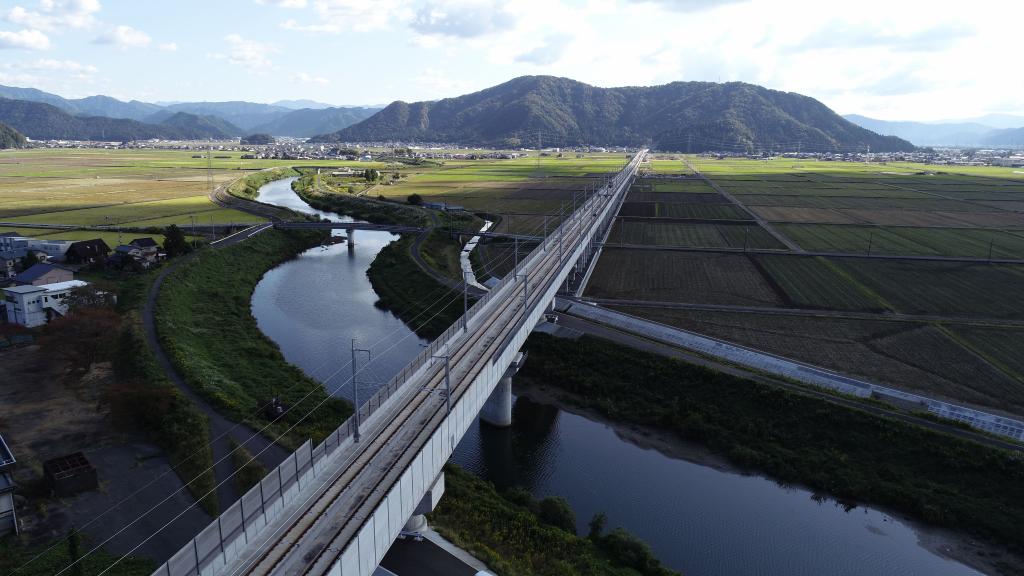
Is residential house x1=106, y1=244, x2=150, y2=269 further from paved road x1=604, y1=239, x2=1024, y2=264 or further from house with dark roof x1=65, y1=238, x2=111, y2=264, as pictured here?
paved road x1=604, y1=239, x2=1024, y2=264

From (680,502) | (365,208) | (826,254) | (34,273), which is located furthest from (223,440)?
(365,208)

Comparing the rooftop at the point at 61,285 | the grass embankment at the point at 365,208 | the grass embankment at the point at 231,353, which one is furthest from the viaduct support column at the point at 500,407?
the grass embankment at the point at 365,208

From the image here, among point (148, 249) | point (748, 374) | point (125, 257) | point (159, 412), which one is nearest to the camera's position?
point (159, 412)

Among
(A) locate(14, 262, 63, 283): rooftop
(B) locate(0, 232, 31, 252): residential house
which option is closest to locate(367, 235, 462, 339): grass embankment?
(A) locate(14, 262, 63, 283): rooftop

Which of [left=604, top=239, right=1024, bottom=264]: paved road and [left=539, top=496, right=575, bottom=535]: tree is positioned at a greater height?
[left=604, top=239, right=1024, bottom=264]: paved road

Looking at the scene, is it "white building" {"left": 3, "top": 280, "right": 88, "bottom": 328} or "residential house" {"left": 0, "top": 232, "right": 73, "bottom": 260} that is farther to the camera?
"residential house" {"left": 0, "top": 232, "right": 73, "bottom": 260}

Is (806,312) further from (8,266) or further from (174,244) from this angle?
(8,266)
